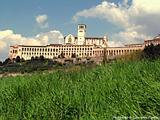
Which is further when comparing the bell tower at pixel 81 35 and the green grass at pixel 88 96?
the bell tower at pixel 81 35

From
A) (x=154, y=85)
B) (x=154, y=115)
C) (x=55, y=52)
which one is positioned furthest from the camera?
(x=55, y=52)

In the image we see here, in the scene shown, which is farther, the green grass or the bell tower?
the bell tower

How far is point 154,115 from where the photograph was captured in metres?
4.35

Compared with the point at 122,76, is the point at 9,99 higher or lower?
lower

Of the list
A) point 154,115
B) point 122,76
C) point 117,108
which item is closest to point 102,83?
point 122,76

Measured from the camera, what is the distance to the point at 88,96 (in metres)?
5.64

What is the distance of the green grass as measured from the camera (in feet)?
15.3

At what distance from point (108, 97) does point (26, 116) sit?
5.28 ft

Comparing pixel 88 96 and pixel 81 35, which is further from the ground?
pixel 81 35

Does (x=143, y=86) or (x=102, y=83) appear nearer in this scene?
(x=143, y=86)

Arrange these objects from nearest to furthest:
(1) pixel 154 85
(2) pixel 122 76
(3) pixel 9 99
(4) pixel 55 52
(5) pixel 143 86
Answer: (1) pixel 154 85, (5) pixel 143 86, (2) pixel 122 76, (3) pixel 9 99, (4) pixel 55 52

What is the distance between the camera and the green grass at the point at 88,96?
15.3 feet

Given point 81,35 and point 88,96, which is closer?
point 88,96

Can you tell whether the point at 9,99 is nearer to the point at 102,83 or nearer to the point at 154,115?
the point at 102,83
